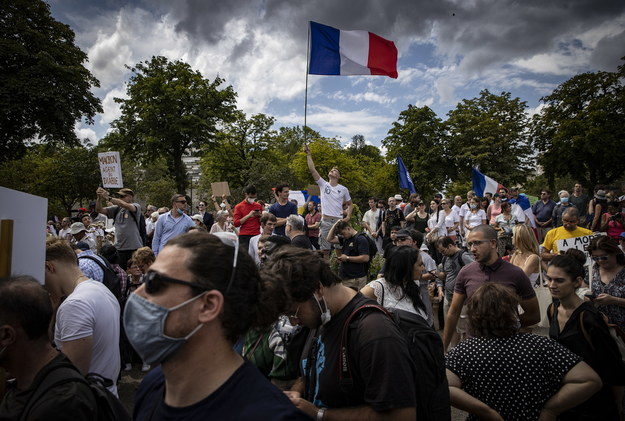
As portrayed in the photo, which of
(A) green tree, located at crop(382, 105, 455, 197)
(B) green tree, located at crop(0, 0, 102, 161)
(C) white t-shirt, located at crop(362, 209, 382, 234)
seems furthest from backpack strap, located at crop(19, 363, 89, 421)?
(A) green tree, located at crop(382, 105, 455, 197)

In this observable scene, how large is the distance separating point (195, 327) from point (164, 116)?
34.1m

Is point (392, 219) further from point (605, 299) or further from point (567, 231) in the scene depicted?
point (605, 299)

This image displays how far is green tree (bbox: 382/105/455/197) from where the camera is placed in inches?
1686

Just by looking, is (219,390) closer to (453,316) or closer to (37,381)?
(37,381)

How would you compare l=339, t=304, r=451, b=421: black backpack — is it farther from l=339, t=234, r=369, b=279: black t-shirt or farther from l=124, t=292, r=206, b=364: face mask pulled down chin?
l=339, t=234, r=369, b=279: black t-shirt

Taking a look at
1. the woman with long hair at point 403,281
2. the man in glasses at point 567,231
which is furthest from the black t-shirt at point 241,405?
the man in glasses at point 567,231

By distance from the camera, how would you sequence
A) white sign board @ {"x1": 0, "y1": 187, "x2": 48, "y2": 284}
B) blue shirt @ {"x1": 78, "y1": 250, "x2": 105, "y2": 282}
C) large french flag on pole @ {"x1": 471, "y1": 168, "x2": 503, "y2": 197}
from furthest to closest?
large french flag on pole @ {"x1": 471, "y1": 168, "x2": 503, "y2": 197} → blue shirt @ {"x1": 78, "y1": 250, "x2": 105, "y2": 282} → white sign board @ {"x1": 0, "y1": 187, "x2": 48, "y2": 284}

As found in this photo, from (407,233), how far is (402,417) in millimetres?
4865

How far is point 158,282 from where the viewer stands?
152 cm

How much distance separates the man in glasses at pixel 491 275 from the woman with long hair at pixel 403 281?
2.08 feet

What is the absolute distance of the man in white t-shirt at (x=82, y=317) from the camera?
2674 mm

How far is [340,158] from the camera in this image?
44031mm

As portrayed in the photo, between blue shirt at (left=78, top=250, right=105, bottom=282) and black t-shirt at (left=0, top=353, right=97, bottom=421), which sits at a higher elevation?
blue shirt at (left=78, top=250, right=105, bottom=282)

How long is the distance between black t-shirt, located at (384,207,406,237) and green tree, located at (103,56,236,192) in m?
23.7
